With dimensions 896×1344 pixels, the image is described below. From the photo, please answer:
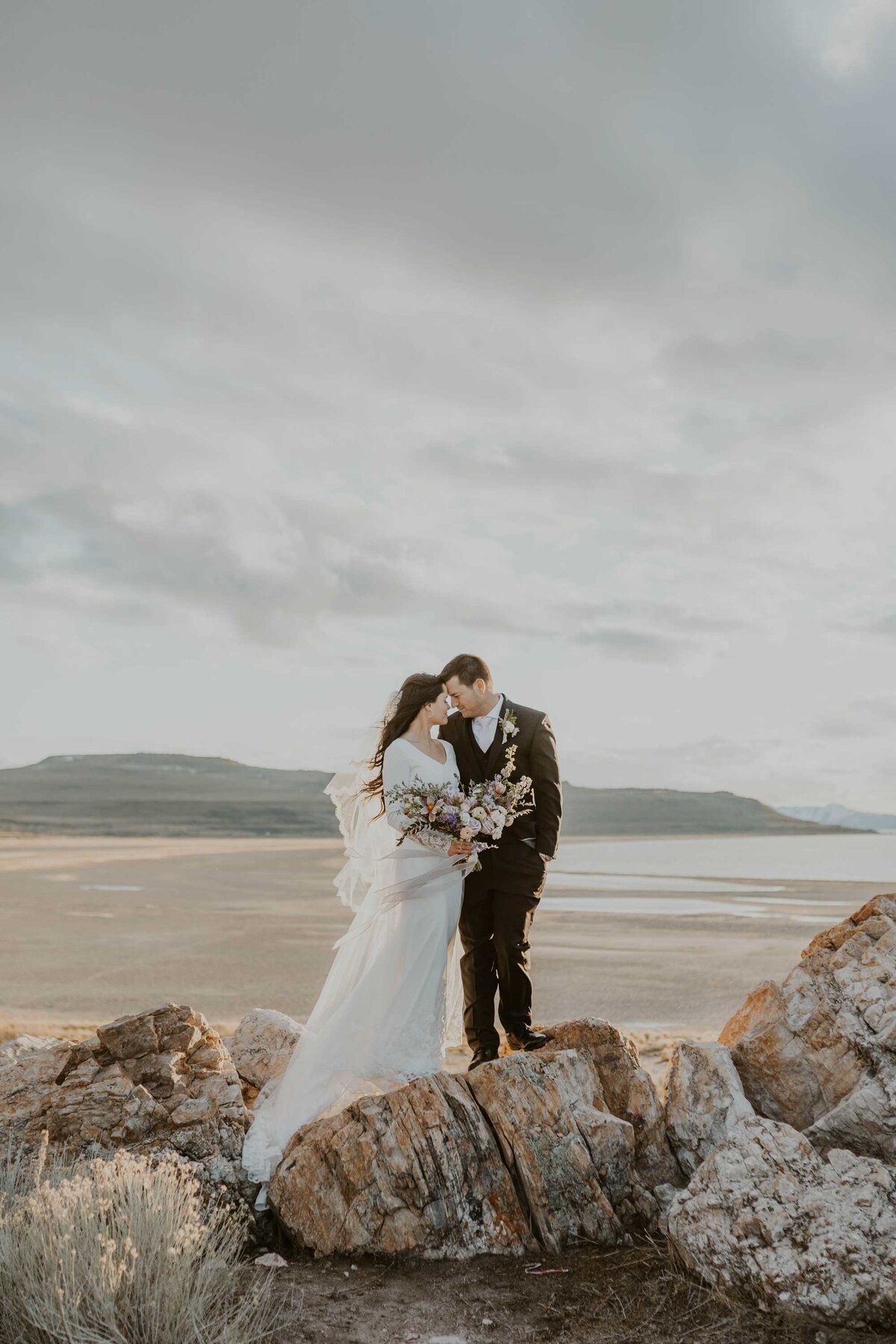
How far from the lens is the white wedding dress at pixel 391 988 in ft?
24.6

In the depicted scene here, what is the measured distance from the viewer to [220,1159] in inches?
272

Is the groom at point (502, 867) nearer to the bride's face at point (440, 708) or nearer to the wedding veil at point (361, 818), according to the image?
the bride's face at point (440, 708)

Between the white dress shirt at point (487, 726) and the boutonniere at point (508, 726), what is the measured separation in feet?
0.25

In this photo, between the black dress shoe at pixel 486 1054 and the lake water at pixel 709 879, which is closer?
the black dress shoe at pixel 486 1054

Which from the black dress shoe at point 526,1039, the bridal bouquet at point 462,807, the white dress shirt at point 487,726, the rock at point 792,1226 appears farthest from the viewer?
the white dress shirt at point 487,726

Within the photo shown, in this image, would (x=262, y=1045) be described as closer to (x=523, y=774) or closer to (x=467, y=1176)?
(x=467, y=1176)

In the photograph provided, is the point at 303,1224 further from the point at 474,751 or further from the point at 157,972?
the point at 157,972

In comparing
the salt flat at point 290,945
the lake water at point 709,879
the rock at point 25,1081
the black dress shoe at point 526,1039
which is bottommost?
the salt flat at point 290,945

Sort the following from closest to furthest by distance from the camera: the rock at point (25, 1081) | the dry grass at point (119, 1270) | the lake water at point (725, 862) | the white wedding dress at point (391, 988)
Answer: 1. the dry grass at point (119, 1270)
2. the rock at point (25, 1081)
3. the white wedding dress at point (391, 988)
4. the lake water at point (725, 862)

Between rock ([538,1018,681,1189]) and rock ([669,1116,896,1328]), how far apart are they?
777mm

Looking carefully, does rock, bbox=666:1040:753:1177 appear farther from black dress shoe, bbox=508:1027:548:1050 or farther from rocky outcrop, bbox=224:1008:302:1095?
rocky outcrop, bbox=224:1008:302:1095

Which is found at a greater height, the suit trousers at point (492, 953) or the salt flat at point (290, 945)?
the suit trousers at point (492, 953)

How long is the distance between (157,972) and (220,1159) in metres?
17.7

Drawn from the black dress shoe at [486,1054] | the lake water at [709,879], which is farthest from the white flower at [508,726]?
the lake water at [709,879]
